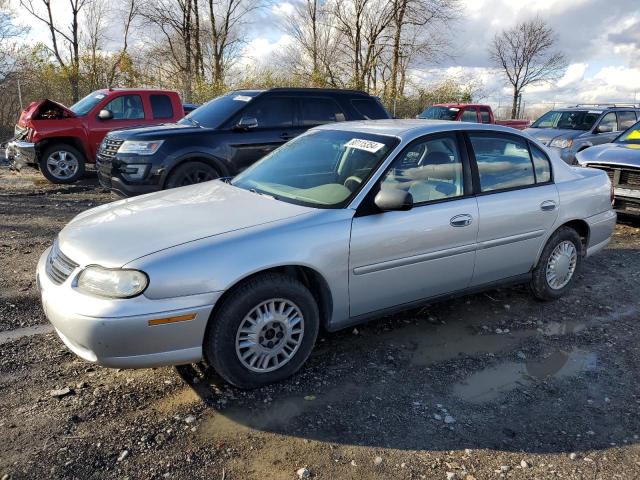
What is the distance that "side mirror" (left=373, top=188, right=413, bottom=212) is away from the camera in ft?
11.1

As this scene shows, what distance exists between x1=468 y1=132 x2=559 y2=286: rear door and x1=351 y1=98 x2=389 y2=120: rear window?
14.3 feet

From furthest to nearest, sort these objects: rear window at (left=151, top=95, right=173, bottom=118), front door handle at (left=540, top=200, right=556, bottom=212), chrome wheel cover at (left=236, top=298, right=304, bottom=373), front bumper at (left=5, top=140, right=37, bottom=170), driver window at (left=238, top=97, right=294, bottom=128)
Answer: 1. rear window at (left=151, top=95, right=173, bottom=118)
2. front bumper at (left=5, top=140, right=37, bottom=170)
3. driver window at (left=238, top=97, right=294, bottom=128)
4. front door handle at (left=540, top=200, right=556, bottom=212)
5. chrome wheel cover at (left=236, top=298, right=304, bottom=373)

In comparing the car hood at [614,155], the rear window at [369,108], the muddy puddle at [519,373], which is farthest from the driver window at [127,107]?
the muddy puddle at [519,373]

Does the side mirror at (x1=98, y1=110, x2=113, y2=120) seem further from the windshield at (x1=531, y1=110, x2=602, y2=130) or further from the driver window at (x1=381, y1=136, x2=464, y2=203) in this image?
the windshield at (x1=531, y1=110, x2=602, y2=130)

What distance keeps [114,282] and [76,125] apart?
28.0 feet

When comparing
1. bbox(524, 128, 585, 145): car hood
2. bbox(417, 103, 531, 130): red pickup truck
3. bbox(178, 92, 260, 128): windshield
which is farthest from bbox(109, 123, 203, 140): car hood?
bbox(417, 103, 531, 130): red pickup truck

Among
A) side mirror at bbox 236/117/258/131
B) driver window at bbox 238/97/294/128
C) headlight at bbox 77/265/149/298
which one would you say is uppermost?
driver window at bbox 238/97/294/128

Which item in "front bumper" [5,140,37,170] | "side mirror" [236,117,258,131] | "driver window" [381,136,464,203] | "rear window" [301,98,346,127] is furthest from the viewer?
"front bumper" [5,140,37,170]

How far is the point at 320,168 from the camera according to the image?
12.9 feet

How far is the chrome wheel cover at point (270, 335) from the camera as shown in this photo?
122 inches

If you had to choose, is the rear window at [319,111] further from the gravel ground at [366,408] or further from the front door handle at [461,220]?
the front door handle at [461,220]

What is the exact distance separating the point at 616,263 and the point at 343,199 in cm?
422

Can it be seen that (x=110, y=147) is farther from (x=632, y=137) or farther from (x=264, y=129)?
(x=632, y=137)

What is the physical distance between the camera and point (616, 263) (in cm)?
609
